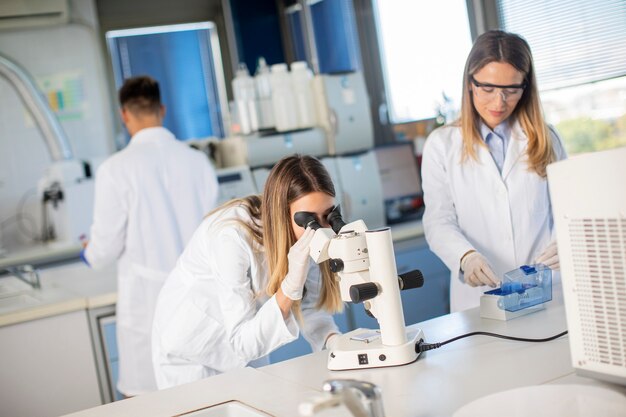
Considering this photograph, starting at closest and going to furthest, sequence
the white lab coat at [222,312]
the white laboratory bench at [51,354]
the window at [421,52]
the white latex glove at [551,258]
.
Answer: the white lab coat at [222,312], the white latex glove at [551,258], the white laboratory bench at [51,354], the window at [421,52]

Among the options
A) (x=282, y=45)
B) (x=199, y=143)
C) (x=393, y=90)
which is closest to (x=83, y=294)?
(x=199, y=143)

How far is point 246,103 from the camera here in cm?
353

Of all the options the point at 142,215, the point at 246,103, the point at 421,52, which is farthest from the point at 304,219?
the point at 421,52

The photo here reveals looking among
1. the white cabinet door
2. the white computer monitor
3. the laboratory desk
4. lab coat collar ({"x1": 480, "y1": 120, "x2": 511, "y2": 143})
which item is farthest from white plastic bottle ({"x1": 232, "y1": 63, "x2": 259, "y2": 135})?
the white computer monitor

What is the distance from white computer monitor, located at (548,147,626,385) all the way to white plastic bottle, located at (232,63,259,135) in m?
2.43

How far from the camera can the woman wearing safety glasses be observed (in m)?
2.10

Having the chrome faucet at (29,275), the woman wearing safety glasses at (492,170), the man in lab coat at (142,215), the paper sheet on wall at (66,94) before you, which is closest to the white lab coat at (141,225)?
the man in lab coat at (142,215)

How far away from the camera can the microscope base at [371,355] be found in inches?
58.3

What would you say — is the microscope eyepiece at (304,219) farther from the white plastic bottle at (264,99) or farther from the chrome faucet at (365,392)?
the white plastic bottle at (264,99)

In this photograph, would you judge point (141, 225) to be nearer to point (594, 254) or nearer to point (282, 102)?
point (282, 102)

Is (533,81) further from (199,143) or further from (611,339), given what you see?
(199,143)

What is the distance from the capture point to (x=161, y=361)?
6.54ft

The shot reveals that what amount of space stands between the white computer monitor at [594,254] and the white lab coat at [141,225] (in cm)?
183

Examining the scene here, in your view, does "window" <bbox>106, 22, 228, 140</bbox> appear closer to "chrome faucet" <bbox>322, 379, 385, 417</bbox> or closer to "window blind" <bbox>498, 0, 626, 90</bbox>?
"window blind" <bbox>498, 0, 626, 90</bbox>
